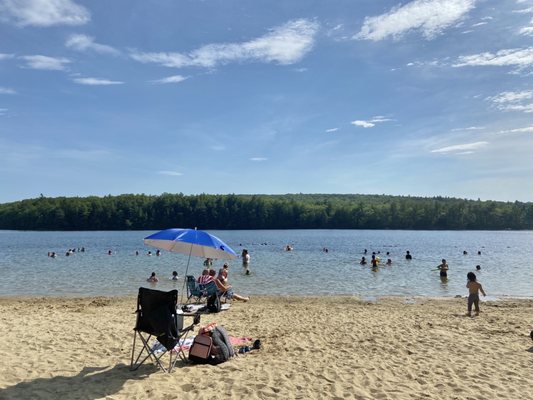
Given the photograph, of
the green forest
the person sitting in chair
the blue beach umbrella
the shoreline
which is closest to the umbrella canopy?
the blue beach umbrella

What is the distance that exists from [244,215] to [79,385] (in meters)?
109

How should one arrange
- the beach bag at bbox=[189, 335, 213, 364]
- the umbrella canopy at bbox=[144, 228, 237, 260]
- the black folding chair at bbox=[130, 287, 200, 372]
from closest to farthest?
the black folding chair at bbox=[130, 287, 200, 372] → the beach bag at bbox=[189, 335, 213, 364] → the umbrella canopy at bbox=[144, 228, 237, 260]

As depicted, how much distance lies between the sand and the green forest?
102 m

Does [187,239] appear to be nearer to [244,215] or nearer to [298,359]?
[298,359]

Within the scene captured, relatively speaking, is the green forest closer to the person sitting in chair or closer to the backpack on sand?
the person sitting in chair

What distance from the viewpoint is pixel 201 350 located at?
6.70m

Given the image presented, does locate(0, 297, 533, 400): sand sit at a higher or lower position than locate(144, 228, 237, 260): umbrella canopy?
lower

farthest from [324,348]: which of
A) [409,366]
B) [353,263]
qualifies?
[353,263]

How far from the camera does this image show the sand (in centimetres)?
548

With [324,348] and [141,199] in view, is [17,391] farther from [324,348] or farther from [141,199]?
[141,199]

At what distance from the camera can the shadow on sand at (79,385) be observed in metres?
5.29

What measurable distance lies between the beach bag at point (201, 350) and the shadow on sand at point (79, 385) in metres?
0.69

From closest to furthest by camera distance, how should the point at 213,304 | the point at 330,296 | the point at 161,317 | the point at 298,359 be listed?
1. the point at 161,317
2. the point at 298,359
3. the point at 213,304
4. the point at 330,296

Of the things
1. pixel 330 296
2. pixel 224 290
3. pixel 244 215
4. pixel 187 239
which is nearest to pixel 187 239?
pixel 187 239
